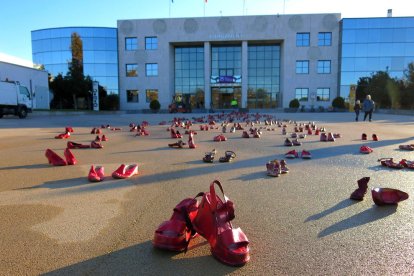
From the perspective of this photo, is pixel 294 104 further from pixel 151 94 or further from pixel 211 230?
pixel 211 230

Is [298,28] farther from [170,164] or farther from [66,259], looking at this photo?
[66,259]

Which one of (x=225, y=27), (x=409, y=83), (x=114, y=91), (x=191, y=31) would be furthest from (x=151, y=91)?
(x=409, y=83)

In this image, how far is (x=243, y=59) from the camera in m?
59.5

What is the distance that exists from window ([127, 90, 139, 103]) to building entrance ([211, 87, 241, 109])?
1387 centimetres

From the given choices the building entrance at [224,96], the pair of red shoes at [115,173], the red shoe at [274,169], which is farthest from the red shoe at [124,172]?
the building entrance at [224,96]

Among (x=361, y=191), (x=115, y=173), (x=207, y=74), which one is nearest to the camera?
(x=361, y=191)

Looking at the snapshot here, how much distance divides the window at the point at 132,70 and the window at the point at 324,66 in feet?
106

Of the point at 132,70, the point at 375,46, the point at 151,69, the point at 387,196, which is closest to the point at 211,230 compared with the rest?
the point at 387,196

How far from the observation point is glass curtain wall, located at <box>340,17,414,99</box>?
56750 millimetres

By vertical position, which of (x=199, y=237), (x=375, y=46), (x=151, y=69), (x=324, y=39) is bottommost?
(x=199, y=237)

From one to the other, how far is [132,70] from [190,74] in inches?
416

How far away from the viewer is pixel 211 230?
3.08 m

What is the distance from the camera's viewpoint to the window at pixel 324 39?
58.3 meters

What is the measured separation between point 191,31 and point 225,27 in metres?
5.97
